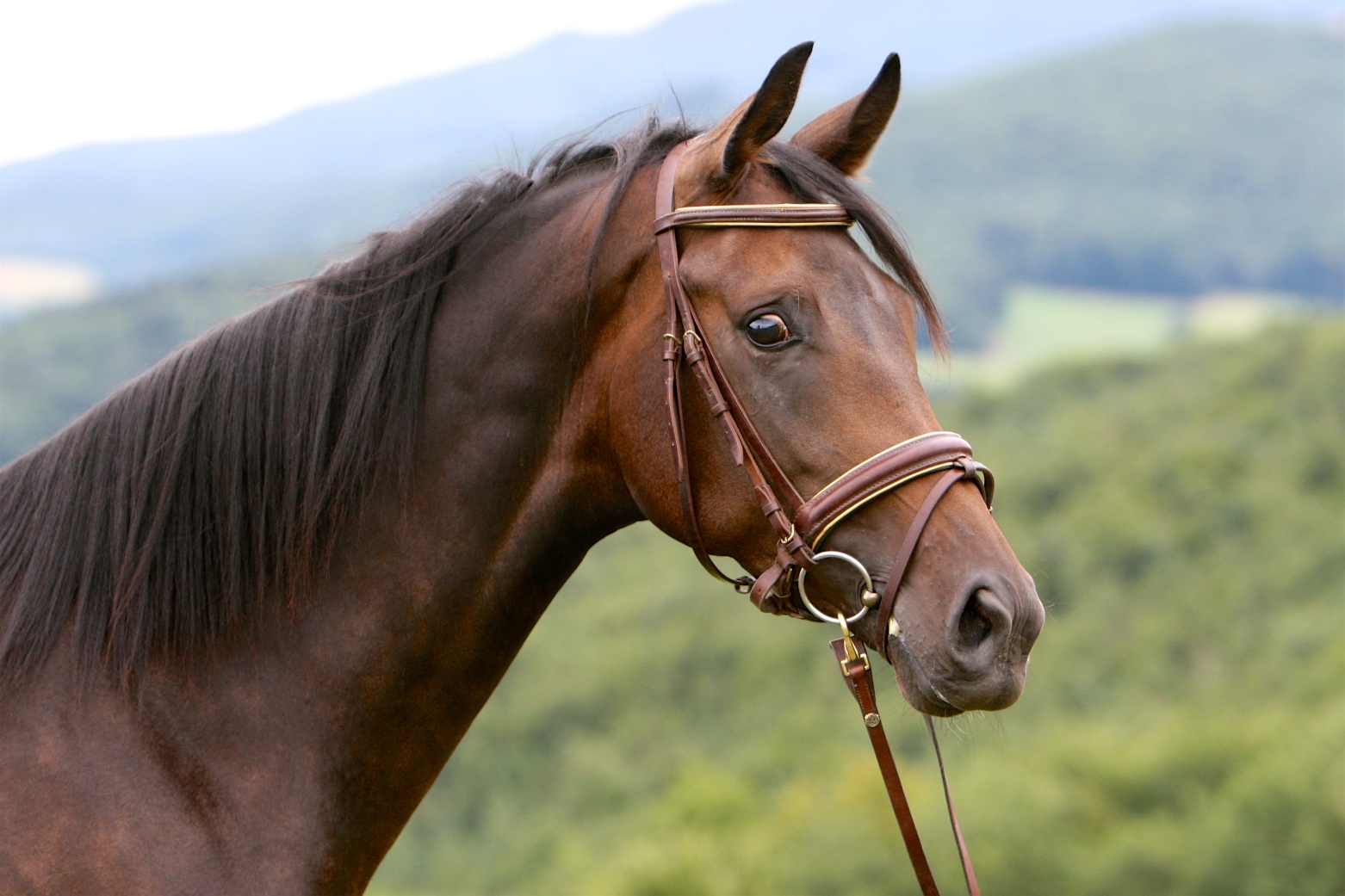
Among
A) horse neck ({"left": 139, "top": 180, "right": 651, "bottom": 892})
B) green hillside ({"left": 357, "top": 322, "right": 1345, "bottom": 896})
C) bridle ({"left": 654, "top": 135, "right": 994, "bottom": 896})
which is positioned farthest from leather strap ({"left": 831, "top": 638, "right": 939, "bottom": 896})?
green hillside ({"left": 357, "top": 322, "right": 1345, "bottom": 896})

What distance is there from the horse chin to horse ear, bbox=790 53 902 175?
4.78 feet

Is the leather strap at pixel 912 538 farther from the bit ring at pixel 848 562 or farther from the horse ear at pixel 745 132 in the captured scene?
the horse ear at pixel 745 132

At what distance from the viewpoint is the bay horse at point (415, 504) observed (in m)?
2.85

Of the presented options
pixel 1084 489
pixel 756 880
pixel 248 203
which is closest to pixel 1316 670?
pixel 756 880

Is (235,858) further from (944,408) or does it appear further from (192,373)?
(944,408)

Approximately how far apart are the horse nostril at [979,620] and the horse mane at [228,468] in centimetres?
97

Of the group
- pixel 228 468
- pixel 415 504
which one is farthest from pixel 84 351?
pixel 415 504

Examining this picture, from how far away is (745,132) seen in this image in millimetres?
3027

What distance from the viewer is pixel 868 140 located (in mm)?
3498

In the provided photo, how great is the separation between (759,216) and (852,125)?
0.56m

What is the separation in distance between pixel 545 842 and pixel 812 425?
4031 cm

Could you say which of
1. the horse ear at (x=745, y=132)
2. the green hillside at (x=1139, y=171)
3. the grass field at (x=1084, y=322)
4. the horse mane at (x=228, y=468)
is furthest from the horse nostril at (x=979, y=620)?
the green hillside at (x=1139, y=171)

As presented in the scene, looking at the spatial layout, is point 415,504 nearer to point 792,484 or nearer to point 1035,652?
point 792,484

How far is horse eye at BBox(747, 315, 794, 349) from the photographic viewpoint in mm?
2967
